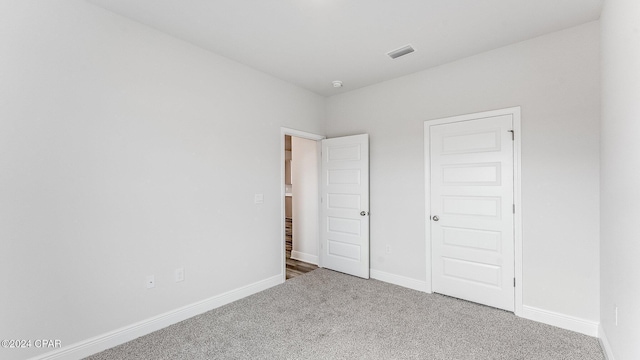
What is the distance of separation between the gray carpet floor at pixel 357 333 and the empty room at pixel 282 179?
0.9 inches

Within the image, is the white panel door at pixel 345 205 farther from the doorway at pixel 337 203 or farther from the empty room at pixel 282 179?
the empty room at pixel 282 179

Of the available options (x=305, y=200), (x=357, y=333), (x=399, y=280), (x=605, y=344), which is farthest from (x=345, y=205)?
(x=605, y=344)

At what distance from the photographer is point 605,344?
6.97 feet

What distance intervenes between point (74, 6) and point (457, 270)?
4.35 meters

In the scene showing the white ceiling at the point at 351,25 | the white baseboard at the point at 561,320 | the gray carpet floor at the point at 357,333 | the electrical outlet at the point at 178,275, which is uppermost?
the white ceiling at the point at 351,25

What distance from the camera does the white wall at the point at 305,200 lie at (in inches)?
180

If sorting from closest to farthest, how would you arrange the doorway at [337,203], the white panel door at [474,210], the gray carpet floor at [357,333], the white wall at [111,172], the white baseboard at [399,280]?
1. the white wall at [111,172]
2. the gray carpet floor at [357,333]
3. the white panel door at [474,210]
4. the white baseboard at [399,280]
5. the doorway at [337,203]

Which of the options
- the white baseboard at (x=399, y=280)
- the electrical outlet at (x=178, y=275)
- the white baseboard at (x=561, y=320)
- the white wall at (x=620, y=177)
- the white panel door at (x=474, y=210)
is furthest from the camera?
the white baseboard at (x=399, y=280)

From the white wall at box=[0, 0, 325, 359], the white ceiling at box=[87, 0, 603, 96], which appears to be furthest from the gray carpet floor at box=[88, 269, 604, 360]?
the white ceiling at box=[87, 0, 603, 96]

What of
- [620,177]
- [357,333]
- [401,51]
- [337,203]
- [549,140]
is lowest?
[357,333]

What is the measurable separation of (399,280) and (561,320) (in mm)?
1609

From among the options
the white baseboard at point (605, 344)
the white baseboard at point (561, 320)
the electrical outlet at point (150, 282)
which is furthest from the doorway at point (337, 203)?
the white baseboard at point (605, 344)

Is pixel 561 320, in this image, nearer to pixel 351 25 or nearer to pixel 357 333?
pixel 357 333

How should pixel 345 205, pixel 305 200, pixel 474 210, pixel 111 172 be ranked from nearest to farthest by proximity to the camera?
pixel 111 172 → pixel 474 210 → pixel 345 205 → pixel 305 200
